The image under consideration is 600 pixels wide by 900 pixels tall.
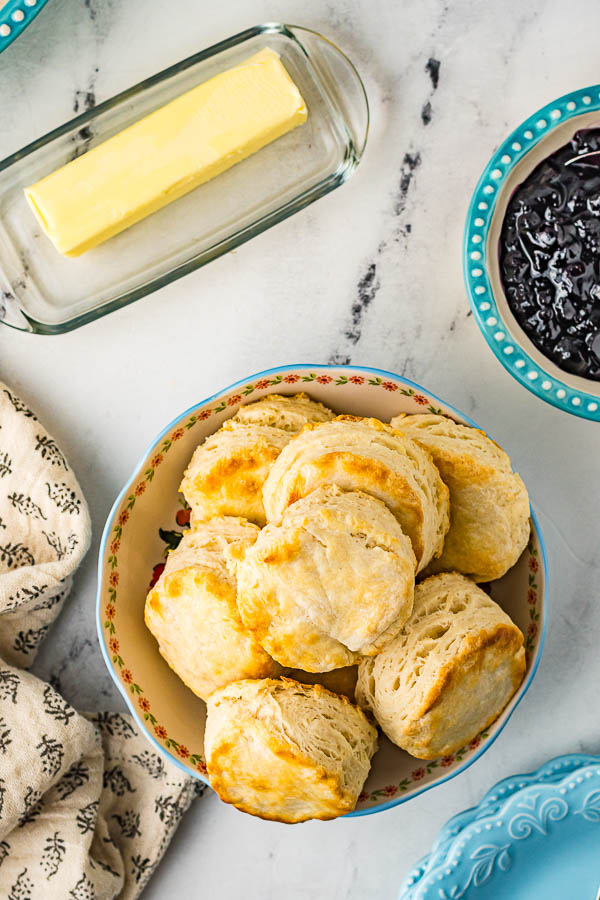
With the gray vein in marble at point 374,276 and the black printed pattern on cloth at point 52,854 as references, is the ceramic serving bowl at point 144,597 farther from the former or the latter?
the black printed pattern on cloth at point 52,854

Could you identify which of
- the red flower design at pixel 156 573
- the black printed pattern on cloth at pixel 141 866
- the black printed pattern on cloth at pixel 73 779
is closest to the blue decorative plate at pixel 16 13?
the red flower design at pixel 156 573

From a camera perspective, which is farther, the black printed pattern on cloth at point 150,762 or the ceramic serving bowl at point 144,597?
the black printed pattern on cloth at point 150,762

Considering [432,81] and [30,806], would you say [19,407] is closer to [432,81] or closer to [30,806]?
[30,806]

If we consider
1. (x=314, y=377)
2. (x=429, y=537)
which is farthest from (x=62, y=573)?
(x=429, y=537)

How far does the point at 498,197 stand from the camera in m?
1.97

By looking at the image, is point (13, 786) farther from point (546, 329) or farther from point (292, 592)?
point (546, 329)

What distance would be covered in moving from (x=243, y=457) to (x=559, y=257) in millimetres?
873

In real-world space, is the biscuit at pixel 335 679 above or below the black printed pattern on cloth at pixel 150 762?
above

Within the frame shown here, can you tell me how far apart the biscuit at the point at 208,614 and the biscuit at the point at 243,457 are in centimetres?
4

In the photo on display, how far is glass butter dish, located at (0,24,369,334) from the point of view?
6.97 feet

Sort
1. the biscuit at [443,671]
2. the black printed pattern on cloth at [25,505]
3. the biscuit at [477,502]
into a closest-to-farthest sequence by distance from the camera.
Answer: the biscuit at [443,671]
the biscuit at [477,502]
the black printed pattern on cloth at [25,505]

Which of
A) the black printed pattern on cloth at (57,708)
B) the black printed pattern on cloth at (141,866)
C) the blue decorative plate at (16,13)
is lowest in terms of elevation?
the black printed pattern on cloth at (141,866)

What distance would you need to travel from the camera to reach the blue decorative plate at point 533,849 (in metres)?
2.06

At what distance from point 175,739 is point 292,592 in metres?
0.62
